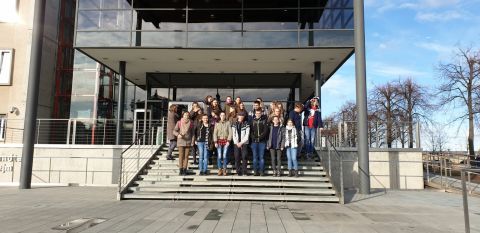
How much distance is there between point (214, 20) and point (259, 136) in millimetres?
7419

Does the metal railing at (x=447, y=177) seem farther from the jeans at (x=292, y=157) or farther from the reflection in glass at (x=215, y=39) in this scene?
the reflection in glass at (x=215, y=39)

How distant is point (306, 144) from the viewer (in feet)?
40.0

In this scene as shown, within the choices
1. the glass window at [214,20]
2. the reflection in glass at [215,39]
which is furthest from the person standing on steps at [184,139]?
the glass window at [214,20]

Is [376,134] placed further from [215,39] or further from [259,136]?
[215,39]

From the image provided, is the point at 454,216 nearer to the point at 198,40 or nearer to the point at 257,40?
the point at 257,40

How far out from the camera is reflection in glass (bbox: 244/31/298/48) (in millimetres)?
15539

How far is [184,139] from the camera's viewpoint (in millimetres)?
11078

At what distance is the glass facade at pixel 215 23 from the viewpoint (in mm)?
15578

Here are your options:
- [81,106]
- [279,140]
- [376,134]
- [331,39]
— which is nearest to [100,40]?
[279,140]

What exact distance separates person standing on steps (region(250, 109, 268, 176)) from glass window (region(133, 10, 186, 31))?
6882mm

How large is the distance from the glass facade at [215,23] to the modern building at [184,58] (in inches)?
1.6

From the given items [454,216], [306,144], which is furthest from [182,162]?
[454,216]

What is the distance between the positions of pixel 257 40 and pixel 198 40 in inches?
97.0

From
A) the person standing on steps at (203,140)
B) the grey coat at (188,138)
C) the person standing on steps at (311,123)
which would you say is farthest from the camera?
the person standing on steps at (311,123)
